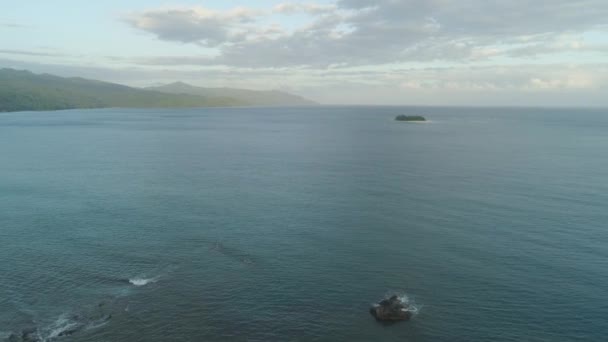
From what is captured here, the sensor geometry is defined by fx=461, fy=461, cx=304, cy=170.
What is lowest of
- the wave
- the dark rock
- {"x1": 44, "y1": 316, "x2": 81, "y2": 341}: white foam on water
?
{"x1": 44, "y1": 316, "x2": 81, "y2": 341}: white foam on water

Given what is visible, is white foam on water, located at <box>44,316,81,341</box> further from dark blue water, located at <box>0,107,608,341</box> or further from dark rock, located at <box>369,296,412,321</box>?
dark rock, located at <box>369,296,412,321</box>

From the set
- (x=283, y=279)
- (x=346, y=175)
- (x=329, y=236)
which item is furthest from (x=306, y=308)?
(x=346, y=175)

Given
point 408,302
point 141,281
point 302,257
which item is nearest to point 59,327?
point 141,281

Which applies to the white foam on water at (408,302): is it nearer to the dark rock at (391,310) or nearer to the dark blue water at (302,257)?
the dark rock at (391,310)

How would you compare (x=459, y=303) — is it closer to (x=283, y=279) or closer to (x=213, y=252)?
(x=283, y=279)

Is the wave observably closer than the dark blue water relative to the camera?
No

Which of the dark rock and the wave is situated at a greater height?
the dark rock

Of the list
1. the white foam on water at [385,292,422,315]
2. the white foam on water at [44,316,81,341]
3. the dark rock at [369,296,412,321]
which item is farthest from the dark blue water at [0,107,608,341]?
the dark rock at [369,296,412,321]

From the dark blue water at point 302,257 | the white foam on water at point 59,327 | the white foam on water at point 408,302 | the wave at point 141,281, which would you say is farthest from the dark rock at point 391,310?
the white foam on water at point 59,327
